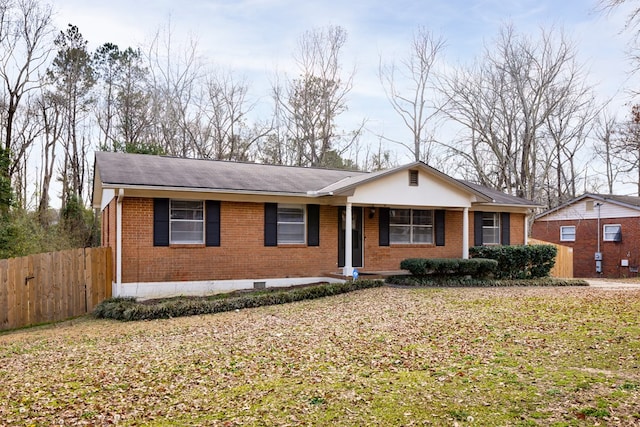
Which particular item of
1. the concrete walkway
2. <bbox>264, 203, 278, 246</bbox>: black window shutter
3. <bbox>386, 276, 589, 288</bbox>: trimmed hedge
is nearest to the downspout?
<bbox>264, 203, 278, 246</bbox>: black window shutter

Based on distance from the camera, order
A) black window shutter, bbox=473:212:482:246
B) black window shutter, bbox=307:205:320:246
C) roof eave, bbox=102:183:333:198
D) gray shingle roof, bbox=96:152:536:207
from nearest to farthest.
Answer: roof eave, bbox=102:183:333:198
gray shingle roof, bbox=96:152:536:207
black window shutter, bbox=307:205:320:246
black window shutter, bbox=473:212:482:246

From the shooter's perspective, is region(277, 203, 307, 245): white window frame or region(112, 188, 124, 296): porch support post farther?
region(277, 203, 307, 245): white window frame

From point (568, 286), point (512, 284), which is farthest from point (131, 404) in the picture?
point (568, 286)

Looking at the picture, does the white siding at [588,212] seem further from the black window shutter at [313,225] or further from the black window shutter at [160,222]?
the black window shutter at [160,222]

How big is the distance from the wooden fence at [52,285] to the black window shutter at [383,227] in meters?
8.51

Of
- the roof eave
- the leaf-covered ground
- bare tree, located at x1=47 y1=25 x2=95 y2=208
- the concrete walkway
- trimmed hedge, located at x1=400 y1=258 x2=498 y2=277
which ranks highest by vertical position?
bare tree, located at x1=47 y1=25 x2=95 y2=208

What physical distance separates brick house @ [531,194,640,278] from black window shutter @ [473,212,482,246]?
953 centimetres

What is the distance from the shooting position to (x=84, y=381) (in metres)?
6.30

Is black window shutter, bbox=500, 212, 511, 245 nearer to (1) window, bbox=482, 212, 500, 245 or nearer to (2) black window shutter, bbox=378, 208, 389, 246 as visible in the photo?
(1) window, bbox=482, 212, 500, 245

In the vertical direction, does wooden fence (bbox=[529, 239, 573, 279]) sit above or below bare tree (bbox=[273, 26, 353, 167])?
below

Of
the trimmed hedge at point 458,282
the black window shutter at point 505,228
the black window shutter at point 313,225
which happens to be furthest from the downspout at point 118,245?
the black window shutter at point 505,228

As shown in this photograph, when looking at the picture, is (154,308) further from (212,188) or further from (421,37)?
(421,37)

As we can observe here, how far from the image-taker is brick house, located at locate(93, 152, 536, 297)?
44.7ft

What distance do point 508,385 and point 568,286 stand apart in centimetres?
1304
